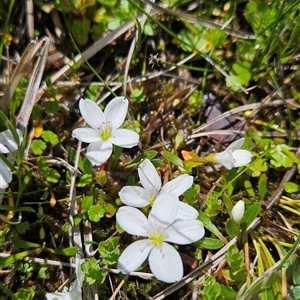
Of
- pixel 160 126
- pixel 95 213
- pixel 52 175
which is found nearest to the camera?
pixel 95 213

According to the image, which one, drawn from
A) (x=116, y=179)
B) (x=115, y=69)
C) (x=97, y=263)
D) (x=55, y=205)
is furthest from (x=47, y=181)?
(x=115, y=69)

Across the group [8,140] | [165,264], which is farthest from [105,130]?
[165,264]

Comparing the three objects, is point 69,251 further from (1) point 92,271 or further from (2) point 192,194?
(2) point 192,194

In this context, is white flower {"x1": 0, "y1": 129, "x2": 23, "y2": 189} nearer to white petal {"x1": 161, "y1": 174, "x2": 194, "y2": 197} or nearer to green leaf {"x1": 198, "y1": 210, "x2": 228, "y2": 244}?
white petal {"x1": 161, "y1": 174, "x2": 194, "y2": 197}

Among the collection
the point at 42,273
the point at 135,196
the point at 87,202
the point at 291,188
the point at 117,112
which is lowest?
the point at 42,273

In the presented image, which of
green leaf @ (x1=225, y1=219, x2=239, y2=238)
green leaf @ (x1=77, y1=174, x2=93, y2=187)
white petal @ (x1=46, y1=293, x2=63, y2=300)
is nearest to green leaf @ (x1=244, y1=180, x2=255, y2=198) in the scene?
green leaf @ (x1=225, y1=219, x2=239, y2=238)

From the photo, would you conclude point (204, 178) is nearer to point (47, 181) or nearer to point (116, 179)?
point (116, 179)
